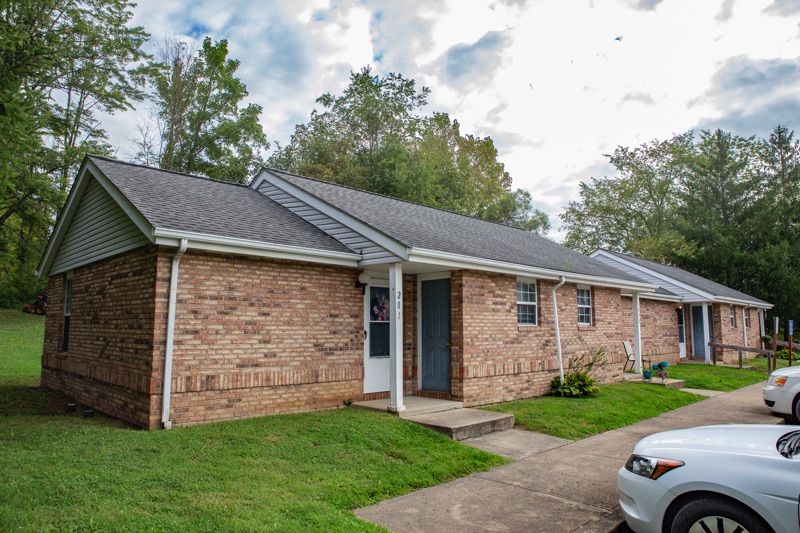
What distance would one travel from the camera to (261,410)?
797 centimetres

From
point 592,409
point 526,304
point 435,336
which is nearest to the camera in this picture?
point 592,409

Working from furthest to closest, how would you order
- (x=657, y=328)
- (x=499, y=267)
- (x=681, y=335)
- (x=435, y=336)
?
(x=681, y=335) < (x=657, y=328) < (x=435, y=336) < (x=499, y=267)

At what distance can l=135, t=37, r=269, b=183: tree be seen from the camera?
89.8ft

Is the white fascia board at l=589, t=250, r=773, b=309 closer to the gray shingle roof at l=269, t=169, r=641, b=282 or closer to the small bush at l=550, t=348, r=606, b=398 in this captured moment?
the gray shingle roof at l=269, t=169, r=641, b=282

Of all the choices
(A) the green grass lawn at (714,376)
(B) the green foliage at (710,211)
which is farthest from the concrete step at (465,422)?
(B) the green foliage at (710,211)

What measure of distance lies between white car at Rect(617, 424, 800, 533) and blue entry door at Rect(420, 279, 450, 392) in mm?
5693

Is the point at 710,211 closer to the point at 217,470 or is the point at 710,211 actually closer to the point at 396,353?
the point at 396,353

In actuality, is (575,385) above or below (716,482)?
below

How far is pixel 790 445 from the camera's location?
3.68 metres

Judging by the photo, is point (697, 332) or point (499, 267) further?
point (697, 332)

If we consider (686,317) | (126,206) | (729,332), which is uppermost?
(126,206)

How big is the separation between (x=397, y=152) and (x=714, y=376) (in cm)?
1813

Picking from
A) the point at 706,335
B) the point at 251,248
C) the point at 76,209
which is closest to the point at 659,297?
the point at 706,335

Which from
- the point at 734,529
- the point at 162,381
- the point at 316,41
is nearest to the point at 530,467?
the point at 734,529
